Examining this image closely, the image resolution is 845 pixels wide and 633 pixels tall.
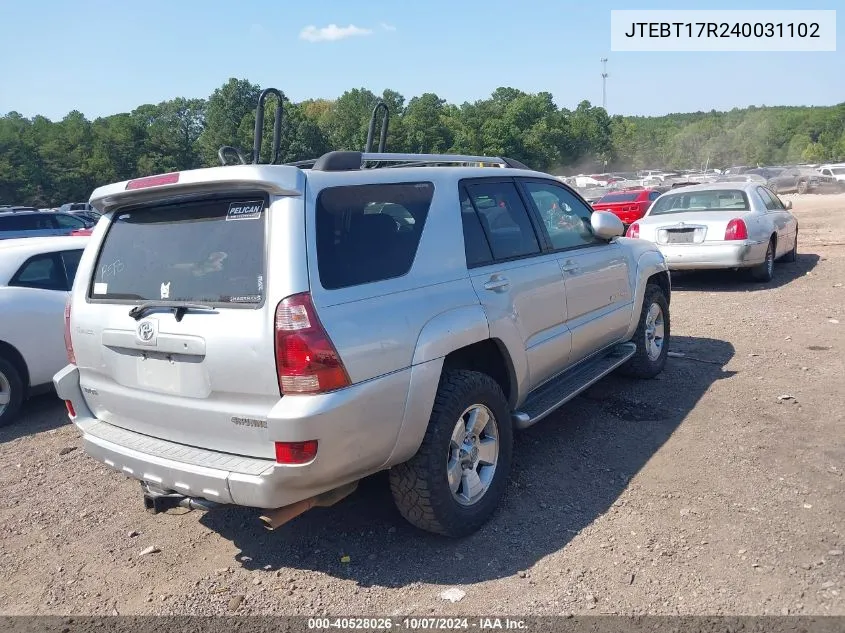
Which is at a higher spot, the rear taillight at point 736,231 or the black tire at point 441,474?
the rear taillight at point 736,231

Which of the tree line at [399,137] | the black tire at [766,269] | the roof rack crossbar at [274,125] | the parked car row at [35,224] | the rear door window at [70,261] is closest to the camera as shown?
the roof rack crossbar at [274,125]

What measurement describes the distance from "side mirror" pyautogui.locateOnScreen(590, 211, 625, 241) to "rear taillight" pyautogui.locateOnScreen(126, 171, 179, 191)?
305 centimetres

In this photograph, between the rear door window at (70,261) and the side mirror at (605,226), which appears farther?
the rear door window at (70,261)

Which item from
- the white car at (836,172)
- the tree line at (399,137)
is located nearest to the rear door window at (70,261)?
the tree line at (399,137)

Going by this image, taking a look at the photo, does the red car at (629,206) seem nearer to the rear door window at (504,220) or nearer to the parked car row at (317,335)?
the rear door window at (504,220)

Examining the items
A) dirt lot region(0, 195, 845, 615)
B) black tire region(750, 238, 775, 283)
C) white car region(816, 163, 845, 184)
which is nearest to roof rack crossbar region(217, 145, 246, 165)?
Answer: dirt lot region(0, 195, 845, 615)

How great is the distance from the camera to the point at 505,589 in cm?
321

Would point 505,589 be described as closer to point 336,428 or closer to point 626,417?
point 336,428

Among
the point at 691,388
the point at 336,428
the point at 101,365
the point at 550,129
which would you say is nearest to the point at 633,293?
the point at 691,388

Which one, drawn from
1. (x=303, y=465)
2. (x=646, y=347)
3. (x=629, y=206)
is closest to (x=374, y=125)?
(x=646, y=347)

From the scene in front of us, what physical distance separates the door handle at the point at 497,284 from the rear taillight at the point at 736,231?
7.08 meters

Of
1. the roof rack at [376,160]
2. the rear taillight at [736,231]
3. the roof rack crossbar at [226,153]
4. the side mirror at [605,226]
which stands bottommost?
the rear taillight at [736,231]

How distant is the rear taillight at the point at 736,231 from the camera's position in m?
9.84

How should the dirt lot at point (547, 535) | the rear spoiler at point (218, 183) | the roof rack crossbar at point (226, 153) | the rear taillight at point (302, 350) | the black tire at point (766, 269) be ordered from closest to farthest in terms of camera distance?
the rear taillight at point (302, 350), the rear spoiler at point (218, 183), the dirt lot at point (547, 535), the roof rack crossbar at point (226, 153), the black tire at point (766, 269)
